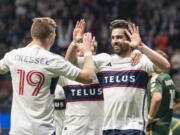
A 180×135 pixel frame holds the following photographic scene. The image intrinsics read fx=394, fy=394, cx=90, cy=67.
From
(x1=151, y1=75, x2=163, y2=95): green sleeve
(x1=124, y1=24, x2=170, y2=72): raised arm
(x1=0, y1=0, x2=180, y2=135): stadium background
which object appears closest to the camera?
(x1=124, y1=24, x2=170, y2=72): raised arm

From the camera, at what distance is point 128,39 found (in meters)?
5.36

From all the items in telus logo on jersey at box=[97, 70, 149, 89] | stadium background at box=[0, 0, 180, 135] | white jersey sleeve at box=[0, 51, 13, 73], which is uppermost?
stadium background at box=[0, 0, 180, 135]

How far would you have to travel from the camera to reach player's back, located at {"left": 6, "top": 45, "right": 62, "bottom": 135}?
426 centimetres

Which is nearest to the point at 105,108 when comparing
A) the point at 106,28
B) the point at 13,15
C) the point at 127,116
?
the point at 127,116

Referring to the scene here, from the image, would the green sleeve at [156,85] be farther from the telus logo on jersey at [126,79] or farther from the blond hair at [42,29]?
the blond hair at [42,29]

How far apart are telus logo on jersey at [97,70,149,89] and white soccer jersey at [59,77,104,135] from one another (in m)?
0.37

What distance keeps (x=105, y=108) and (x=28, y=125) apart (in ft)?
4.27

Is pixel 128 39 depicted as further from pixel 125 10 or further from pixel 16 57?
pixel 125 10

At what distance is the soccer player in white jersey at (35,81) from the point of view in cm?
425

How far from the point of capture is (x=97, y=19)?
51.0 feet

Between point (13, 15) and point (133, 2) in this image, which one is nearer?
point (13, 15)

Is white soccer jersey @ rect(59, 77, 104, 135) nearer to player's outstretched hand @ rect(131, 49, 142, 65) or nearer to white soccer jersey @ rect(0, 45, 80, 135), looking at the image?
player's outstretched hand @ rect(131, 49, 142, 65)

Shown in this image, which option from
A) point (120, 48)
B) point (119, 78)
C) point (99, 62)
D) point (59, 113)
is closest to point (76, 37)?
point (99, 62)

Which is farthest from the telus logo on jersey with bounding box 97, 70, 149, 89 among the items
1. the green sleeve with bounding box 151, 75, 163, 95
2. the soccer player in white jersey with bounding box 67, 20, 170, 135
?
the green sleeve with bounding box 151, 75, 163, 95
